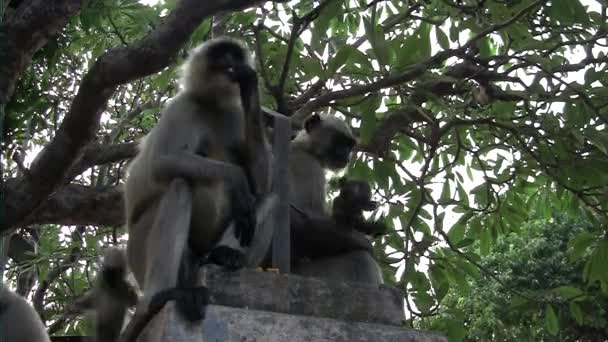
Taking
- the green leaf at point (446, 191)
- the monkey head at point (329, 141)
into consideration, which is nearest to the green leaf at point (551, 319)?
the green leaf at point (446, 191)

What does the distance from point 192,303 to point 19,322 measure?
263cm

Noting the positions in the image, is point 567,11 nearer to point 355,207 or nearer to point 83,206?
point 355,207

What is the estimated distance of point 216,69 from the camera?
4348 mm

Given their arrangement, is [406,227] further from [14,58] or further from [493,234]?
[14,58]

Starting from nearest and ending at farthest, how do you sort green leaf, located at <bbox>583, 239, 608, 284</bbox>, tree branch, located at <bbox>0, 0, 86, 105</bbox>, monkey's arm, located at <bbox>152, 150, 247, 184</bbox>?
monkey's arm, located at <bbox>152, 150, 247, 184</bbox> < tree branch, located at <bbox>0, 0, 86, 105</bbox> < green leaf, located at <bbox>583, 239, 608, 284</bbox>

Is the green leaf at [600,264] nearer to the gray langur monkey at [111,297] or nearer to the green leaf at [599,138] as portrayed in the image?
the green leaf at [599,138]

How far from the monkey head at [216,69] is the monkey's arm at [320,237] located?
2.88 ft

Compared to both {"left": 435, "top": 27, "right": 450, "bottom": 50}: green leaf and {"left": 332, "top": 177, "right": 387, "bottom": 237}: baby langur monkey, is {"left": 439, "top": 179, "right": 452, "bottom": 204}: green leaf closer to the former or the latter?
{"left": 332, "top": 177, "right": 387, "bottom": 237}: baby langur monkey

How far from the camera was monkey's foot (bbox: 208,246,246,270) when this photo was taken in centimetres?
357

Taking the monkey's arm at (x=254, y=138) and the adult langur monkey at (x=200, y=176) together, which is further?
the monkey's arm at (x=254, y=138)

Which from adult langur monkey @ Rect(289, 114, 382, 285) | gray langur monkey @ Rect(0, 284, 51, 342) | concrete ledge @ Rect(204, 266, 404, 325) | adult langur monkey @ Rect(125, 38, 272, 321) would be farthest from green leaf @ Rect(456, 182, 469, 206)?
gray langur monkey @ Rect(0, 284, 51, 342)

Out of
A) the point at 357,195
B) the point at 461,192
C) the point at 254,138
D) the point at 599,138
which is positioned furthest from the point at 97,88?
the point at 461,192

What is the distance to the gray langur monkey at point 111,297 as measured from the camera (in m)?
4.45

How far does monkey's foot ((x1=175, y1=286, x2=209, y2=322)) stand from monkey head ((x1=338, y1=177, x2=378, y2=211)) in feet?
5.95
